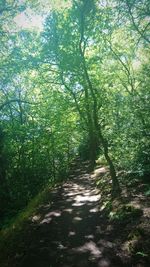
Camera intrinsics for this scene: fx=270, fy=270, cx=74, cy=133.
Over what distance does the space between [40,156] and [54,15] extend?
39.3 feet

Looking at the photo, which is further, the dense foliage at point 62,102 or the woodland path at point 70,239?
the dense foliage at point 62,102

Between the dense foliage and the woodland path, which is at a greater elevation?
the dense foliage

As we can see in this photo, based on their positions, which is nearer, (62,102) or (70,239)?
(70,239)

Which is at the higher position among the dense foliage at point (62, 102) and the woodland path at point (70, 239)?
the dense foliage at point (62, 102)

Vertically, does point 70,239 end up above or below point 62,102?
below

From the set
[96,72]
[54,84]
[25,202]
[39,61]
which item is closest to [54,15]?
[39,61]

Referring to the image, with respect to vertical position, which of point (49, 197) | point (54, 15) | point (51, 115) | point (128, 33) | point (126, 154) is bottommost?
point (49, 197)

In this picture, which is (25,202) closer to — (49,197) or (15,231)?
(49,197)

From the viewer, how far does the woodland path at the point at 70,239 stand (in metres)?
6.92

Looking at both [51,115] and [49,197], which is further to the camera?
[51,115]

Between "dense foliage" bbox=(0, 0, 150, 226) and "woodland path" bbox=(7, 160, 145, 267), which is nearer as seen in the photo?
"woodland path" bbox=(7, 160, 145, 267)

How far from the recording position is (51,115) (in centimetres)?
2023

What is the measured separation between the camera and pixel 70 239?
8531mm

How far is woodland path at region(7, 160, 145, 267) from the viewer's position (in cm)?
692
